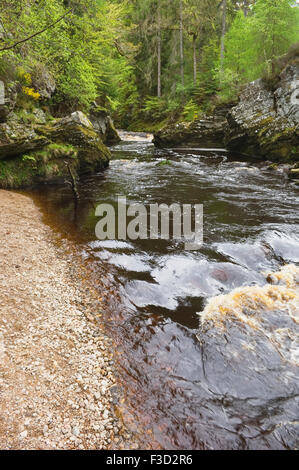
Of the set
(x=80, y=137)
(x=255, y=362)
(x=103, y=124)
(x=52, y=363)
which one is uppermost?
(x=103, y=124)

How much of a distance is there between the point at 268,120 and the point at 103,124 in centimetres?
1320

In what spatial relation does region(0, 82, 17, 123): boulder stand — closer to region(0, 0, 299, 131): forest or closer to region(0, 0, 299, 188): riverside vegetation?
region(0, 0, 299, 188): riverside vegetation

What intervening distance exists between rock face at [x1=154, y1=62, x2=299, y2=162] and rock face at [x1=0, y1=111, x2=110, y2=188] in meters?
9.39

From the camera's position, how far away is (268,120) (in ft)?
49.9

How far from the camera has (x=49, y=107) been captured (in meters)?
14.6

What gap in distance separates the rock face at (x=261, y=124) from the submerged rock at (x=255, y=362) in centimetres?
1174

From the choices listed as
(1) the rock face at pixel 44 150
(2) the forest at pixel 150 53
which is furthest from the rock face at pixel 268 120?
(1) the rock face at pixel 44 150

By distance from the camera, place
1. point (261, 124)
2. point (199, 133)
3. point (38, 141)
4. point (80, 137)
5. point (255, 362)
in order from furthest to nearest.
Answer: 1. point (199, 133)
2. point (261, 124)
3. point (80, 137)
4. point (38, 141)
5. point (255, 362)

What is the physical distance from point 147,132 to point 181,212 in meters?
24.6

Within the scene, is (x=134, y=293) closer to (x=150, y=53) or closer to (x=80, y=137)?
(x=80, y=137)

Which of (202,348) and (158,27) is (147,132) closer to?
(158,27)

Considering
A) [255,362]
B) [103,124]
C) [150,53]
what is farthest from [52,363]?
[150,53]

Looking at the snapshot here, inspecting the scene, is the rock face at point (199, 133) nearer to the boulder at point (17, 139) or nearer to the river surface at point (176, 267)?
the river surface at point (176, 267)
